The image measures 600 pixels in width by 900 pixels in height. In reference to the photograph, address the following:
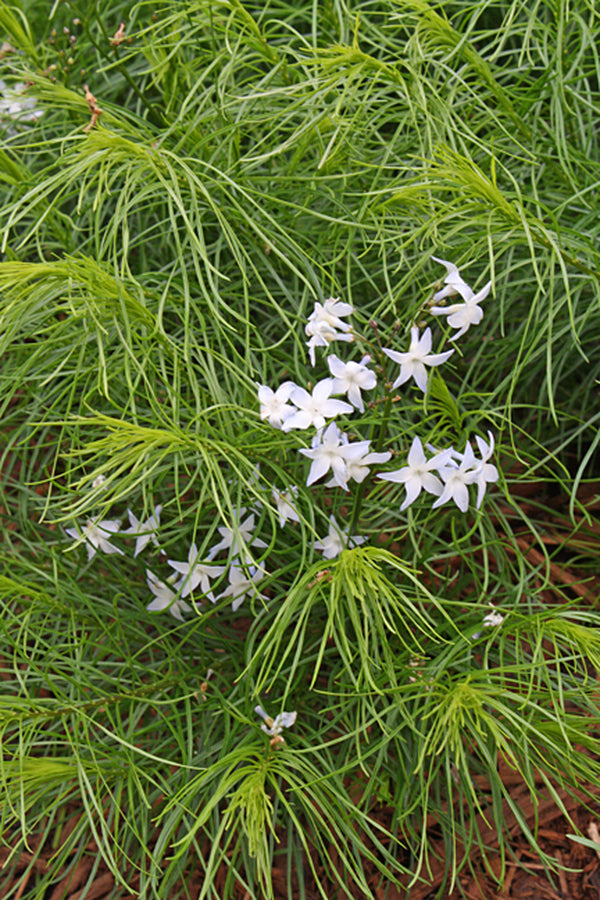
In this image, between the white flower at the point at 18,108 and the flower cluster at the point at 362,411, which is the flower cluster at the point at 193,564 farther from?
the white flower at the point at 18,108

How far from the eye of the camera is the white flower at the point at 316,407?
120 cm

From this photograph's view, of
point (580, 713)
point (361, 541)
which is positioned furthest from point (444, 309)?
point (580, 713)

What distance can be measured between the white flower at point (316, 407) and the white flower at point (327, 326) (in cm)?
6

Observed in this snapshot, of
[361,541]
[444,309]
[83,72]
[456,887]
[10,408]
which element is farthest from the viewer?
[10,408]

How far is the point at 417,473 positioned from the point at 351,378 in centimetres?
17

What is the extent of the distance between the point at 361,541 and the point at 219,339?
44 centimetres

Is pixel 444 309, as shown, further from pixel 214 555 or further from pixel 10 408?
pixel 10 408

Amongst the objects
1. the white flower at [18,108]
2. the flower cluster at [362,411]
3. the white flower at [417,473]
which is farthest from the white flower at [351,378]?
the white flower at [18,108]

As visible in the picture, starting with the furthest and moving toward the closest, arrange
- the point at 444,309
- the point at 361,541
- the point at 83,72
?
1. the point at 83,72
2. the point at 361,541
3. the point at 444,309

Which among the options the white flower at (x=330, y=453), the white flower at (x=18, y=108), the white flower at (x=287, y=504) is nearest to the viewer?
the white flower at (x=330, y=453)

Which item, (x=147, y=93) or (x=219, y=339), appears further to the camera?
(x=147, y=93)

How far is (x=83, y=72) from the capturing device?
194 cm

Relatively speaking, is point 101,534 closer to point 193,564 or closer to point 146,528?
point 146,528

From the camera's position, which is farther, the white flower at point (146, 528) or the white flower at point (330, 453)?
the white flower at point (146, 528)
